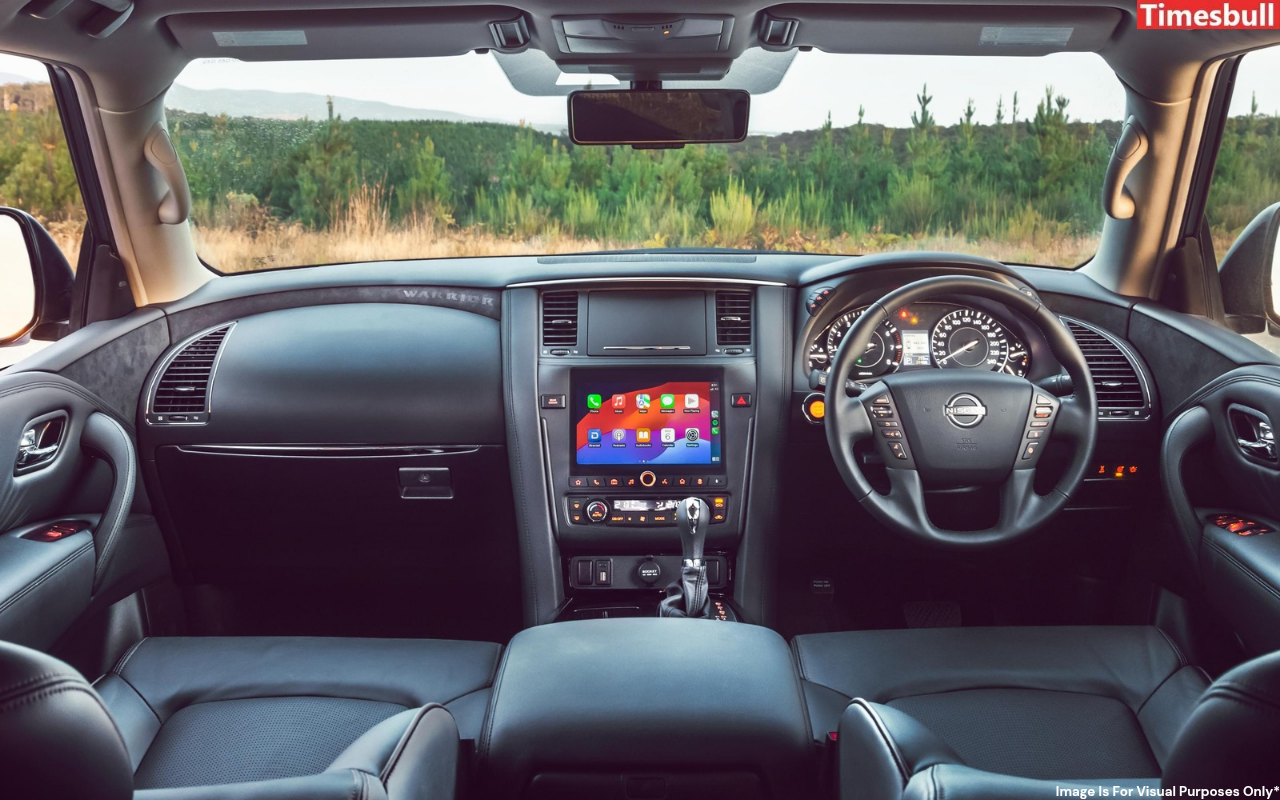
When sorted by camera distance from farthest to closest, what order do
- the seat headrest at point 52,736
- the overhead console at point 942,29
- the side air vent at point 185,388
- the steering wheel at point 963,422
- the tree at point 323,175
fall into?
the tree at point 323,175 < the side air vent at point 185,388 < the overhead console at point 942,29 < the steering wheel at point 963,422 < the seat headrest at point 52,736

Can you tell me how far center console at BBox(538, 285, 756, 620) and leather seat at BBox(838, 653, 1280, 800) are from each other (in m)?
1.35

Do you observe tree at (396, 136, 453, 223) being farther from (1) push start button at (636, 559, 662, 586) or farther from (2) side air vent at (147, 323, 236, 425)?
(1) push start button at (636, 559, 662, 586)

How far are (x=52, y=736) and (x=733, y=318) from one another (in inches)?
101

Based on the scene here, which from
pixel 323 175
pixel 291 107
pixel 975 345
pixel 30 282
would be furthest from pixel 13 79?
pixel 975 345

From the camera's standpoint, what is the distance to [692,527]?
115 inches

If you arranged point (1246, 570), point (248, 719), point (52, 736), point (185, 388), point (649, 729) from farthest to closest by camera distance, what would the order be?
point (185, 388) → point (1246, 570) → point (248, 719) → point (649, 729) → point (52, 736)

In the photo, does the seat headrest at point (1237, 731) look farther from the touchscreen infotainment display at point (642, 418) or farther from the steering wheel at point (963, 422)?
the touchscreen infotainment display at point (642, 418)

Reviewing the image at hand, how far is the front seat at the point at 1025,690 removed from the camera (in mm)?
2195

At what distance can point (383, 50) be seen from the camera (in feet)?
10.8

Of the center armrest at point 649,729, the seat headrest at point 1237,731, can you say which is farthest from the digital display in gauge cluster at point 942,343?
the seat headrest at point 1237,731

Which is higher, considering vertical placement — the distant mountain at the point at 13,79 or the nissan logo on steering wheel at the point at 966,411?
the distant mountain at the point at 13,79

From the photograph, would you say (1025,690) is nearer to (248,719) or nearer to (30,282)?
(248,719)

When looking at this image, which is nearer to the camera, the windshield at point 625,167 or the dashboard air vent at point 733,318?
the dashboard air vent at point 733,318

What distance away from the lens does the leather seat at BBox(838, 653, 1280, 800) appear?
37.7 inches
